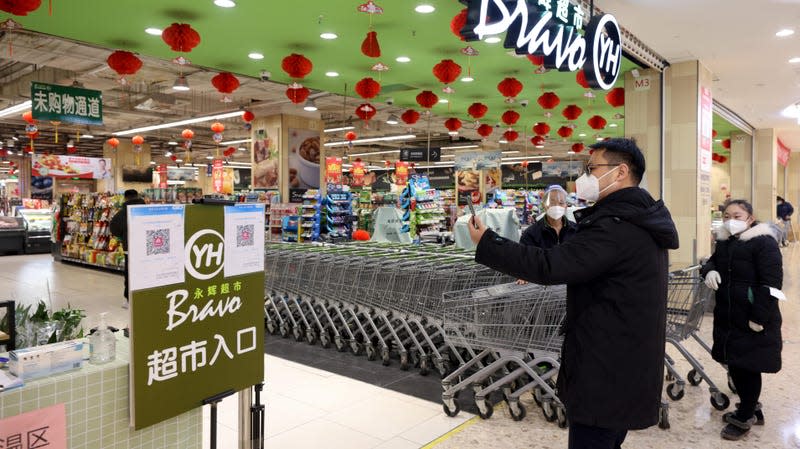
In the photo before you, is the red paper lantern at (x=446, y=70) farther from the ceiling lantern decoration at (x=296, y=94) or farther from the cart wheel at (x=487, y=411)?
the cart wheel at (x=487, y=411)

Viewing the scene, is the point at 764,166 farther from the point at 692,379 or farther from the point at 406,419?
the point at 406,419

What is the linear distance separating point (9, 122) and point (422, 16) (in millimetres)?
16313

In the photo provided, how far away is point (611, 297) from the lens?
6.31 feet

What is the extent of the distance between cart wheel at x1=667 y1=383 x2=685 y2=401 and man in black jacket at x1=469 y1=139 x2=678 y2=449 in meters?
2.47

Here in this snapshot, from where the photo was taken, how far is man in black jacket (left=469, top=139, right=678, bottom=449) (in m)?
1.88

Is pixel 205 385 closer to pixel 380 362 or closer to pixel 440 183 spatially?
pixel 380 362

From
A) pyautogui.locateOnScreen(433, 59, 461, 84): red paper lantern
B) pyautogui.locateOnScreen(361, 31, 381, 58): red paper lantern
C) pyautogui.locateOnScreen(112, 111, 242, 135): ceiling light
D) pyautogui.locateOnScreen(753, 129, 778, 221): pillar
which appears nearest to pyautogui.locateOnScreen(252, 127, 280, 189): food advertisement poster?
pyautogui.locateOnScreen(112, 111, 242, 135): ceiling light

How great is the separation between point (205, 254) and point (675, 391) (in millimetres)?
3685

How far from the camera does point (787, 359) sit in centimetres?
542

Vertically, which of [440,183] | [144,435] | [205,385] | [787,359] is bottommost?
[787,359]

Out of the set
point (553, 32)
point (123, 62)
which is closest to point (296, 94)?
point (123, 62)

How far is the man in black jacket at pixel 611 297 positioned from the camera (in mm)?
1880

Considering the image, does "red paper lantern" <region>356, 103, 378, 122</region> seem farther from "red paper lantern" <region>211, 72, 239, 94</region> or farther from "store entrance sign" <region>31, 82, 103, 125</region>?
"store entrance sign" <region>31, 82, 103, 125</region>

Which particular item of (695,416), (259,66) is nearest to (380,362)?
(695,416)
